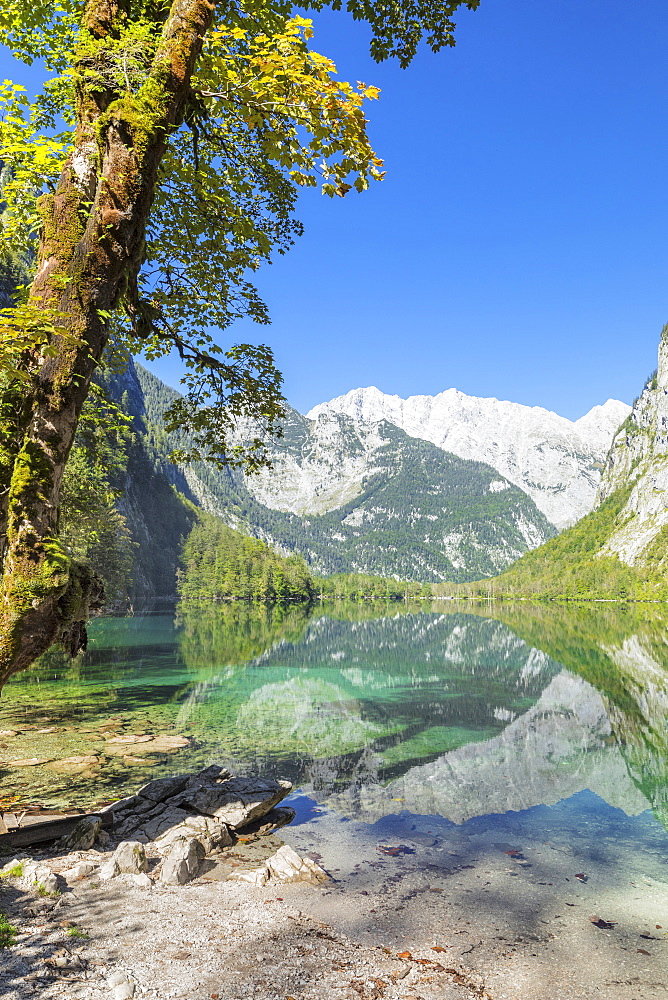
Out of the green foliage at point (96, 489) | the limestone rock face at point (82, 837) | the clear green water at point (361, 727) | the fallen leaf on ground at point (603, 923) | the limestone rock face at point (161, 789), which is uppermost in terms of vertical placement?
the green foliage at point (96, 489)

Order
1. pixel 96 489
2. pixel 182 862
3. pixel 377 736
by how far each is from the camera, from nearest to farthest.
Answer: pixel 182 862 → pixel 96 489 → pixel 377 736

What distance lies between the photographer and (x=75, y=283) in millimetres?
6406

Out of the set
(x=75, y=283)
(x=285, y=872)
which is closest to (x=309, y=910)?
(x=285, y=872)

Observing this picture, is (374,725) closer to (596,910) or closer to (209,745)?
(209,745)

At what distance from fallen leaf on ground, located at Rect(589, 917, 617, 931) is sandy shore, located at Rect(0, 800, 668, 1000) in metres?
0.08

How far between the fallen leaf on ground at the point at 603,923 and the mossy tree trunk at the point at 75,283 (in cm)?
1095

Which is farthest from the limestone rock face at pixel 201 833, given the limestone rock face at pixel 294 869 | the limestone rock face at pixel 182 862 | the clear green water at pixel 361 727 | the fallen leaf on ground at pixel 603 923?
the fallen leaf on ground at pixel 603 923

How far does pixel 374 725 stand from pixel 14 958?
2374 centimetres

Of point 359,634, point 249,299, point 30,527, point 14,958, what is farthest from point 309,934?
point 359,634

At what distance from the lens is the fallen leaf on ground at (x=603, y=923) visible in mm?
10291

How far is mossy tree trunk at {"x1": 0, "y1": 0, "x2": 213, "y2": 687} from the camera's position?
20.3 feet

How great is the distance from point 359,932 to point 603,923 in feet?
16.1

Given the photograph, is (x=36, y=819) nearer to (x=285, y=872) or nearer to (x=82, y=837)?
(x=82, y=837)

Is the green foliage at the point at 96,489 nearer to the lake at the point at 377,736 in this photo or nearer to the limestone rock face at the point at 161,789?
the limestone rock face at the point at 161,789
